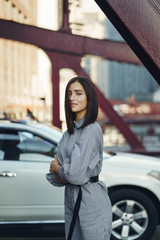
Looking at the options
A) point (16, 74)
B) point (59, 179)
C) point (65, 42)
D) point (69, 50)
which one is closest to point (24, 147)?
point (59, 179)

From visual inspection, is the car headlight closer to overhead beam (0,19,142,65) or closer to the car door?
the car door

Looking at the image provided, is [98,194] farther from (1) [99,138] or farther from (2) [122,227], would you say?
(2) [122,227]

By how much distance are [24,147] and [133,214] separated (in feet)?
4.93

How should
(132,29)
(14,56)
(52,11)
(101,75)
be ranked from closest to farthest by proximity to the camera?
(132,29) → (52,11) → (14,56) → (101,75)

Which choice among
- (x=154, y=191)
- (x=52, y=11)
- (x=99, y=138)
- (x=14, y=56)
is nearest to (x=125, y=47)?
(x=52, y=11)

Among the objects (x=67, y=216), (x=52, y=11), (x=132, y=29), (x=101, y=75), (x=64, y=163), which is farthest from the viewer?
(x=101, y=75)

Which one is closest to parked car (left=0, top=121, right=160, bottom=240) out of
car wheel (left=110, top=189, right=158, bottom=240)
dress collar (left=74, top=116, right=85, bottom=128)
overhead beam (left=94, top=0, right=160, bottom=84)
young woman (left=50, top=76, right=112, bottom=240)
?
car wheel (left=110, top=189, right=158, bottom=240)

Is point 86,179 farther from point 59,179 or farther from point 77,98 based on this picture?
point 77,98

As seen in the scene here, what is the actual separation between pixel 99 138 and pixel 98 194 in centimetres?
36

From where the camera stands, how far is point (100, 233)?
7.77 ft

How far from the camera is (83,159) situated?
2.21m

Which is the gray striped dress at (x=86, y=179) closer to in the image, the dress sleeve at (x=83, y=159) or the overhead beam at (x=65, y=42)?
the dress sleeve at (x=83, y=159)

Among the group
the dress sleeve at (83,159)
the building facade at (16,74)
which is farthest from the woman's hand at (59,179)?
the building facade at (16,74)

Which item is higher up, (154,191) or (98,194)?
(98,194)
